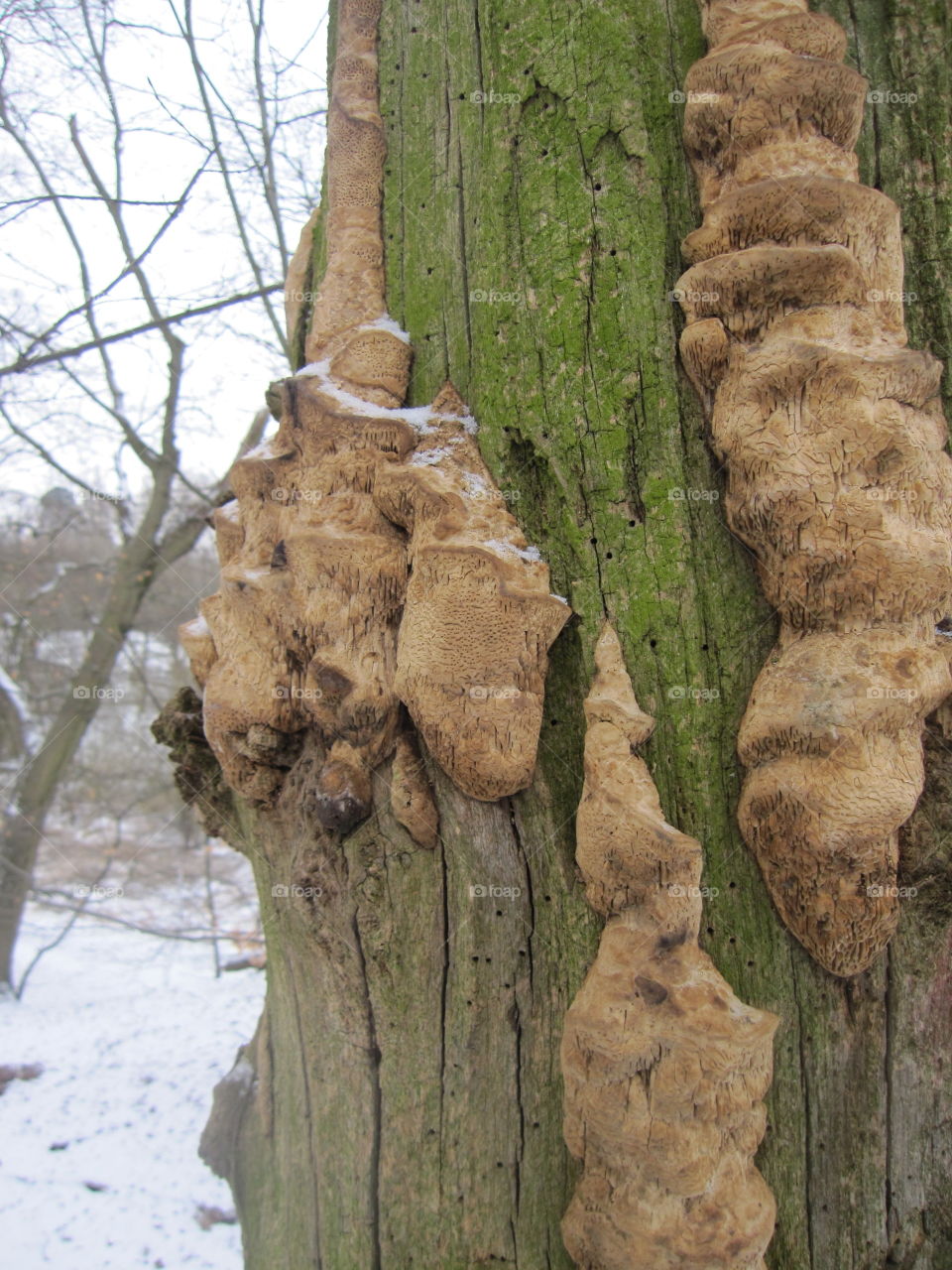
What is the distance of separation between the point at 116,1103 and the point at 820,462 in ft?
21.7

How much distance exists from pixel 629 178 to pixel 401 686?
3.41ft

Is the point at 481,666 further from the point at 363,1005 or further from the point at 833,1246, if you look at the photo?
the point at 833,1246

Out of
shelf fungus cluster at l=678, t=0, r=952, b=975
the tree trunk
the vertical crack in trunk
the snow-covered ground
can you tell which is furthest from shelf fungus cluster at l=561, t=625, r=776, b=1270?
the snow-covered ground

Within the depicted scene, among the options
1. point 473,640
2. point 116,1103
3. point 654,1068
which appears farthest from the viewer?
point 116,1103

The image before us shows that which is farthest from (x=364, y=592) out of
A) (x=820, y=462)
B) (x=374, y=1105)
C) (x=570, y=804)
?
(x=374, y=1105)

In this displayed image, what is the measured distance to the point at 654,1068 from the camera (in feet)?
3.65

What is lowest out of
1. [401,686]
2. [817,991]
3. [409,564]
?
[817,991]

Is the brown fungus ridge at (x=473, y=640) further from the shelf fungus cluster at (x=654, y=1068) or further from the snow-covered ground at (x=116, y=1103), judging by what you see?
the snow-covered ground at (x=116, y=1103)

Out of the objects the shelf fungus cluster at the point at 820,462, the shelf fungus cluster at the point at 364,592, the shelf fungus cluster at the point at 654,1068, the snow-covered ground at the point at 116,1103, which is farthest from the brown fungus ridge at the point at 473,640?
the snow-covered ground at the point at 116,1103

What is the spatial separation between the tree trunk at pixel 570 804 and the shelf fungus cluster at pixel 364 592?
7 centimetres

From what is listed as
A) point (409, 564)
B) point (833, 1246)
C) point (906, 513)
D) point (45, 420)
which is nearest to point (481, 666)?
point (409, 564)

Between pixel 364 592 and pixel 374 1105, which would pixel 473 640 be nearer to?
pixel 364 592

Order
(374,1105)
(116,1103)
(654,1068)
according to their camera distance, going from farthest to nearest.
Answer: (116,1103)
(374,1105)
(654,1068)

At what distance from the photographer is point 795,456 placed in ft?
3.99
